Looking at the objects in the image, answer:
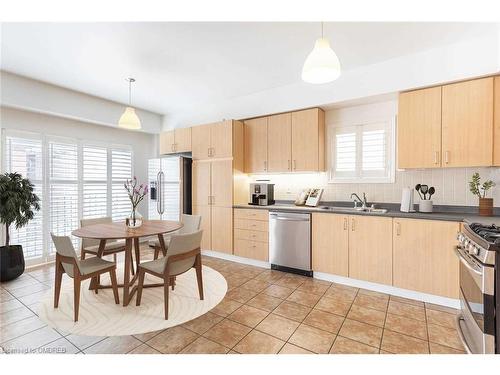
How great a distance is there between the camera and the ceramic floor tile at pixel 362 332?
77.5 inches

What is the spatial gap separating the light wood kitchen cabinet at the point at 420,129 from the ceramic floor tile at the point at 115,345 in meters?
3.32

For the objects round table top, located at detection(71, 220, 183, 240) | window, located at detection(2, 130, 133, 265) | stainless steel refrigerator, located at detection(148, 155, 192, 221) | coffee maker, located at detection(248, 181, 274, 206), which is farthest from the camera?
stainless steel refrigerator, located at detection(148, 155, 192, 221)

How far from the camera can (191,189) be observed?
4.52 metres

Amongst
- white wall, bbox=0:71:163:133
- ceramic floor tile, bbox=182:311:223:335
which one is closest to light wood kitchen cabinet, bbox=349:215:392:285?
ceramic floor tile, bbox=182:311:223:335

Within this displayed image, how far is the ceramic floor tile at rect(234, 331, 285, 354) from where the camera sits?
6.02 ft

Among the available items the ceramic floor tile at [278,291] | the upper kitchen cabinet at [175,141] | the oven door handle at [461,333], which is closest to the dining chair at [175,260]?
the ceramic floor tile at [278,291]

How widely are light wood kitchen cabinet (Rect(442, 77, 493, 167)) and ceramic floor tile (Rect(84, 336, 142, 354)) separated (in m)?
3.55

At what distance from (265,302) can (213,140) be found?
274cm

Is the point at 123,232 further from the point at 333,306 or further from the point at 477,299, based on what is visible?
the point at 477,299

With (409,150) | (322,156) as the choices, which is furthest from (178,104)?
(409,150)

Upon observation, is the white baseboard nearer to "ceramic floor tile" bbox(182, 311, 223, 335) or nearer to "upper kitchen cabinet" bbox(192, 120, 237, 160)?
"ceramic floor tile" bbox(182, 311, 223, 335)
